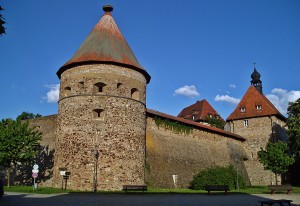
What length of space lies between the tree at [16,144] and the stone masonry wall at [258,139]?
2405 cm

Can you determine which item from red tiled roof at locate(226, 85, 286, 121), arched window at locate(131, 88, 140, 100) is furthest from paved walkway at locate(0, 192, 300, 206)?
red tiled roof at locate(226, 85, 286, 121)

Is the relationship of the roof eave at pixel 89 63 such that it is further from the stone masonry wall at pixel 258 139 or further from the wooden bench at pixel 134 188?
A: the stone masonry wall at pixel 258 139

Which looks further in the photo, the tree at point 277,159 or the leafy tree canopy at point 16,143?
the tree at point 277,159

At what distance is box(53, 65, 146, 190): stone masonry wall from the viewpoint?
22125 millimetres

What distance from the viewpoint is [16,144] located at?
25.7m

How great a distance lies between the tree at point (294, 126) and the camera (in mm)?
34938

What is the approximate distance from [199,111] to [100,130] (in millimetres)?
31586

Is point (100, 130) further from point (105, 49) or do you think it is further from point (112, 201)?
point (112, 201)

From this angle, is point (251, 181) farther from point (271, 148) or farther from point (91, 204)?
point (91, 204)

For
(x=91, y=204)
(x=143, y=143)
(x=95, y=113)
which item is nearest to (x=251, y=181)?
(x=143, y=143)

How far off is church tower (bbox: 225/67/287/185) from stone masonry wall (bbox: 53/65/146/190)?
20327 millimetres

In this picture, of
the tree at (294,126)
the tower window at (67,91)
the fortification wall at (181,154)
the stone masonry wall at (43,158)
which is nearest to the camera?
the tower window at (67,91)

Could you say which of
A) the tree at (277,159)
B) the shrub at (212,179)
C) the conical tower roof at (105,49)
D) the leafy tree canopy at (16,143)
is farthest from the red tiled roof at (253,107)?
the leafy tree canopy at (16,143)

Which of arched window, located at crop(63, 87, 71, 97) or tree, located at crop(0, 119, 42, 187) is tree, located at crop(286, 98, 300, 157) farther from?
tree, located at crop(0, 119, 42, 187)
